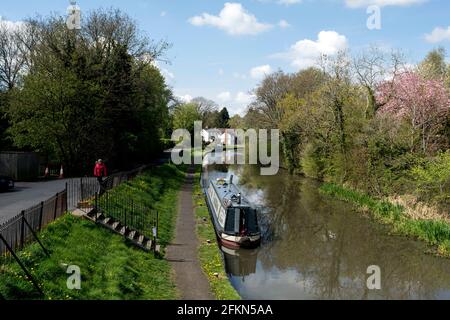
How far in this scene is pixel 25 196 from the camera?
70.6ft

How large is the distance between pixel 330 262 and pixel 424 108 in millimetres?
17225

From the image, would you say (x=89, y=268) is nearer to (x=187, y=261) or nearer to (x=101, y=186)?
(x=187, y=261)

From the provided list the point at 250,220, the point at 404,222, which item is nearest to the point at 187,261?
the point at 250,220

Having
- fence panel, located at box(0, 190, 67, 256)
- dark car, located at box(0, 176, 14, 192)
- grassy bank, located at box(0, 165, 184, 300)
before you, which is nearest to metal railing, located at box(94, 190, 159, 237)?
grassy bank, located at box(0, 165, 184, 300)

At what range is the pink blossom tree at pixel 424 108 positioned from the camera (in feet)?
101

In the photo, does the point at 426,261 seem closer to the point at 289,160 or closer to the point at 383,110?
the point at 383,110

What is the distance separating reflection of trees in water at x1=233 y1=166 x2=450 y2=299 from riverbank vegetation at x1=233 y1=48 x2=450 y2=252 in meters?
3.41

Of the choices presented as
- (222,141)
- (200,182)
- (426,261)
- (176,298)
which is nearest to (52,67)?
(200,182)

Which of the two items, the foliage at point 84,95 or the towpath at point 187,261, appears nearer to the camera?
the towpath at point 187,261

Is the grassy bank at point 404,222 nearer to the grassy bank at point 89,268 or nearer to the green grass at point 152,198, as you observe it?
the green grass at point 152,198

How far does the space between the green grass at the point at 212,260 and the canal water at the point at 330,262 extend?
74 centimetres
